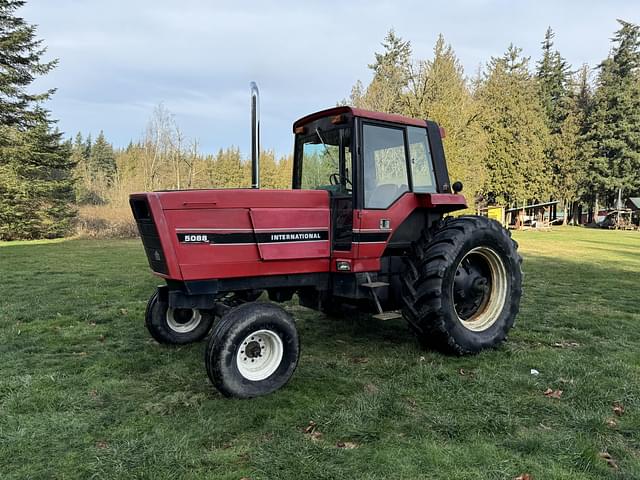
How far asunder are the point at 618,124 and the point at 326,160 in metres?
39.3

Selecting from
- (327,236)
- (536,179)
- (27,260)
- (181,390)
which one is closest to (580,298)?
(327,236)

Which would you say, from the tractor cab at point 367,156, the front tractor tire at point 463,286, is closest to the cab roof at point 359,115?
the tractor cab at point 367,156

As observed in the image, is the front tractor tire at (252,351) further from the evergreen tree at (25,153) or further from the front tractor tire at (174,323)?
the evergreen tree at (25,153)

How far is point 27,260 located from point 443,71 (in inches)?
759

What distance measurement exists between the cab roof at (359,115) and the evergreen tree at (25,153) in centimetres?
2013

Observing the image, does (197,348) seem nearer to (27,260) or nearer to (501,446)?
(501,446)

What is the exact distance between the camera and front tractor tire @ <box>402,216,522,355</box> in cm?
450

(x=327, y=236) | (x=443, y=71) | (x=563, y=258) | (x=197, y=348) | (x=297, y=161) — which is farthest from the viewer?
(x=443, y=71)

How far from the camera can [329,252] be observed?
455 cm

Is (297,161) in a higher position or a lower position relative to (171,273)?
higher

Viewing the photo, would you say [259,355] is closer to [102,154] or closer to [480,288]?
[480,288]

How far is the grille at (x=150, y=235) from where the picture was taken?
12.8ft

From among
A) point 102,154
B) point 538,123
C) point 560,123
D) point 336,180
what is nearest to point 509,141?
point 538,123

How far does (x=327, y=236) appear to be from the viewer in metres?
4.53
